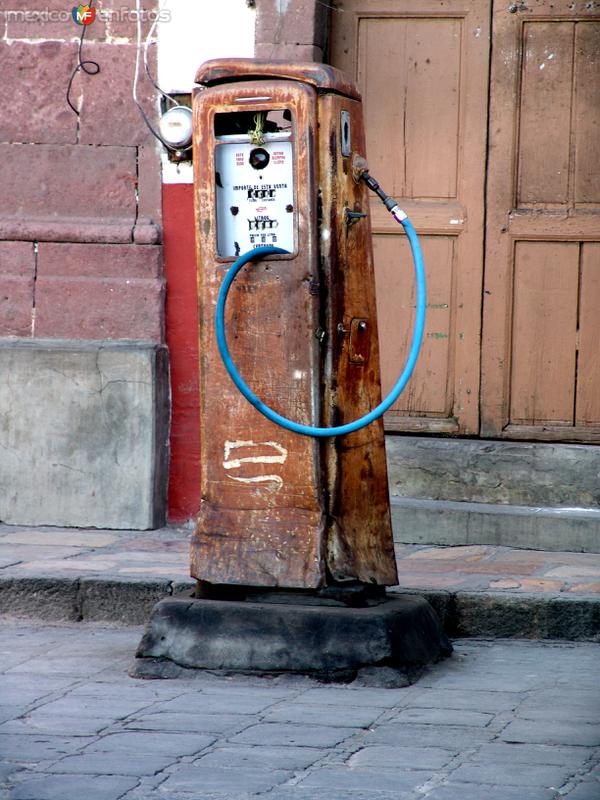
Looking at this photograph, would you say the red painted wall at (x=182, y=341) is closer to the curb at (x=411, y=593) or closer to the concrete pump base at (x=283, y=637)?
the curb at (x=411, y=593)

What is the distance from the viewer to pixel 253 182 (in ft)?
15.2

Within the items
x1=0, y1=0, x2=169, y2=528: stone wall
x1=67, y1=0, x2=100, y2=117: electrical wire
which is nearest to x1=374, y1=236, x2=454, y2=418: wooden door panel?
x1=0, y1=0, x2=169, y2=528: stone wall

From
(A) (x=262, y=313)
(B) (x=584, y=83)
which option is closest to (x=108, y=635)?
(A) (x=262, y=313)

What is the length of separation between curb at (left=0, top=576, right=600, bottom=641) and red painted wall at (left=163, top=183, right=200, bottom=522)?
1370 millimetres

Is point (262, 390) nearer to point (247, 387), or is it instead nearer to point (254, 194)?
point (247, 387)

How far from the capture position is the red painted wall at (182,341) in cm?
685

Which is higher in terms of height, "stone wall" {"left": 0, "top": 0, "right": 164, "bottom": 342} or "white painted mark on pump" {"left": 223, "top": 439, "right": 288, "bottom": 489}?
"stone wall" {"left": 0, "top": 0, "right": 164, "bottom": 342}

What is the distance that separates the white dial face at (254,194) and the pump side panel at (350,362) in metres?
0.12

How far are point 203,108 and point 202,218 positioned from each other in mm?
353

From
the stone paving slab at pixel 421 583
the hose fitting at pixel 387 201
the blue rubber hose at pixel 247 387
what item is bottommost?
the stone paving slab at pixel 421 583

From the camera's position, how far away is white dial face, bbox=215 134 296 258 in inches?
181

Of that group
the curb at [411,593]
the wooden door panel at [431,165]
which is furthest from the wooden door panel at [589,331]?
the curb at [411,593]

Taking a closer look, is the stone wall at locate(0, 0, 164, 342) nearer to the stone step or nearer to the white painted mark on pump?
the stone step
